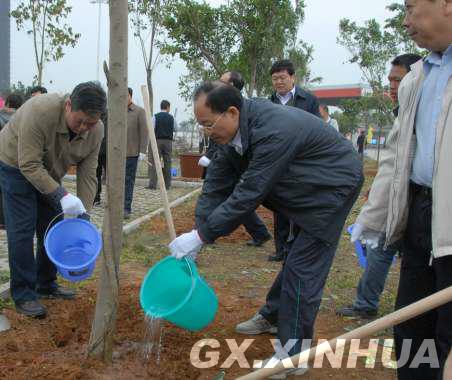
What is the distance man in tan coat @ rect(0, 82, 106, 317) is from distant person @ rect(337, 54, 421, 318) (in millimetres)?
1987

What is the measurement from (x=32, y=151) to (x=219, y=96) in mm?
1279

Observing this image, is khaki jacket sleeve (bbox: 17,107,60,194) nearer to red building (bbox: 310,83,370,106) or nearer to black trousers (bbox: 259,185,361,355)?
→ black trousers (bbox: 259,185,361,355)

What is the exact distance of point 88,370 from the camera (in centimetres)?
273

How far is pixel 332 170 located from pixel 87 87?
57.0 inches

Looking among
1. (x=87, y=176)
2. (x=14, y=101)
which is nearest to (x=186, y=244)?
(x=87, y=176)

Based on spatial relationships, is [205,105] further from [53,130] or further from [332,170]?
[53,130]

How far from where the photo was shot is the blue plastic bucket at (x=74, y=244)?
3.21 metres

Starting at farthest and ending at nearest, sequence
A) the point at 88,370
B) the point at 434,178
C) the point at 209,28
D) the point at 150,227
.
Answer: the point at 209,28 < the point at 150,227 < the point at 88,370 < the point at 434,178

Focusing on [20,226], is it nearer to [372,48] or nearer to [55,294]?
[55,294]

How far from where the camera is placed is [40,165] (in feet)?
10.3

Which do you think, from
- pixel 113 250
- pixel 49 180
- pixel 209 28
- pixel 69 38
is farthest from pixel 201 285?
pixel 209 28

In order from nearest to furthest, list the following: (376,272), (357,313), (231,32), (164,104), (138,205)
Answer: (376,272) < (357,313) < (138,205) < (164,104) < (231,32)

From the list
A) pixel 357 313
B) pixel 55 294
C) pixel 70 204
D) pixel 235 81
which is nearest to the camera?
pixel 70 204

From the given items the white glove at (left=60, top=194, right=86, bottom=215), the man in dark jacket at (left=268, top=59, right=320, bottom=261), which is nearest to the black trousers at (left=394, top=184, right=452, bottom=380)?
the white glove at (left=60, top=194, right=86, bottom=215)
